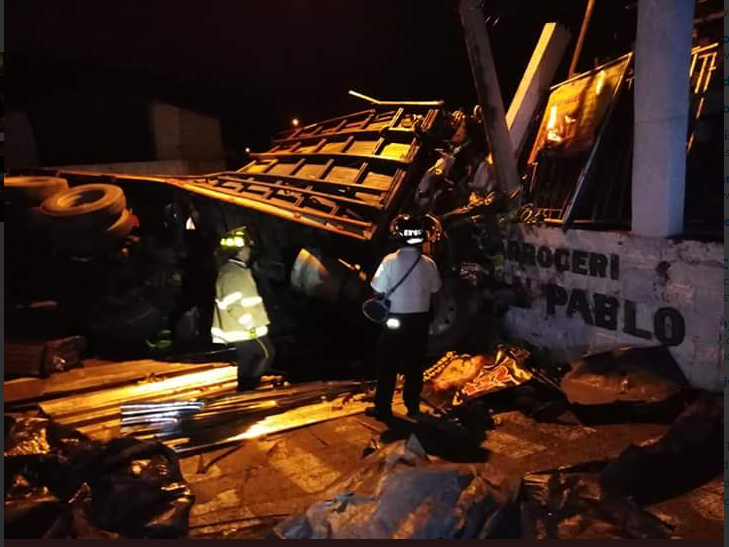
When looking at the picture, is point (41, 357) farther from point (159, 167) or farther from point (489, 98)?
point (159, 167)

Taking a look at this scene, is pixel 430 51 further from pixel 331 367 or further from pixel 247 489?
pixel 247 489

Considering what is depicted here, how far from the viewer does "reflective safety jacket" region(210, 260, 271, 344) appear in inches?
239

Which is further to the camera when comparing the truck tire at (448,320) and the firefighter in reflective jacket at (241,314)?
the truck tire at (448,320)

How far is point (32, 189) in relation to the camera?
970cm

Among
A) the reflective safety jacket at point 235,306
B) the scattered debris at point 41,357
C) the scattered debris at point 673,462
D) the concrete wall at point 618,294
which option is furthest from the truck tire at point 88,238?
the scattered debris at point 673,462

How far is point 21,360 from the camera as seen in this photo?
723 centimetres

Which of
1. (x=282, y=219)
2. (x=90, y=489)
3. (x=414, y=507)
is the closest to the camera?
(x=414, y=507)

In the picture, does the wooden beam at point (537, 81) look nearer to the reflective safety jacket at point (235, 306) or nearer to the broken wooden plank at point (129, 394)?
the reflective safety jacket at point (235, 306)

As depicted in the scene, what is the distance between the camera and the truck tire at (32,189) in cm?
956

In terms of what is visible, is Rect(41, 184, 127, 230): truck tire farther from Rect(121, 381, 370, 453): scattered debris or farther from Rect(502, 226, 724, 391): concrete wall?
Rect(502, 226, 724, 391): concrete wall

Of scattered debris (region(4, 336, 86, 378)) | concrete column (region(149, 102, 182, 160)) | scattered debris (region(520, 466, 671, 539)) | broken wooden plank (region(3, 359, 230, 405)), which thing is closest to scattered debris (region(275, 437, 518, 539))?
scattered debris (region(520, 466, 671, 539))

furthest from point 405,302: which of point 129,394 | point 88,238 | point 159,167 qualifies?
point 159,167

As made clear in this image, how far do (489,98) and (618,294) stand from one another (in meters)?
2.88

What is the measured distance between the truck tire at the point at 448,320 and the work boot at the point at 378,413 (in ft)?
5.21
